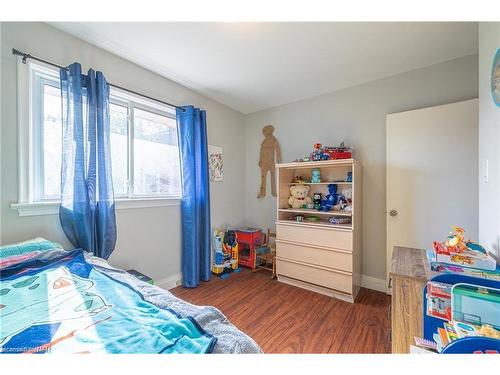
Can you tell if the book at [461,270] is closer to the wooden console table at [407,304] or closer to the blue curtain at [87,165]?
the wooden console table at [407,304]

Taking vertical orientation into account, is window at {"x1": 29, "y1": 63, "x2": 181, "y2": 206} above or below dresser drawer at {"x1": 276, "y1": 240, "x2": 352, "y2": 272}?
above

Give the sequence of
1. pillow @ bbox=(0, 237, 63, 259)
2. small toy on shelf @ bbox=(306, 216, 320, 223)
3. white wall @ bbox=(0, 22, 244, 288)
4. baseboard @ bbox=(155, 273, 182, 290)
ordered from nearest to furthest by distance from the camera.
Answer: pillow @ bbox=(0, 237, 63, 259)
white wall @ bbox=(0, 22, 244, 288)
baseboard @ bbox=(155, 273, 182, 290)
small toy on shelf @ bbox=(306, 216, 320, 223)

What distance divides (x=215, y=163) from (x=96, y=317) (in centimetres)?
220

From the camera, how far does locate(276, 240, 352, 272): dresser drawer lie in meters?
2.04

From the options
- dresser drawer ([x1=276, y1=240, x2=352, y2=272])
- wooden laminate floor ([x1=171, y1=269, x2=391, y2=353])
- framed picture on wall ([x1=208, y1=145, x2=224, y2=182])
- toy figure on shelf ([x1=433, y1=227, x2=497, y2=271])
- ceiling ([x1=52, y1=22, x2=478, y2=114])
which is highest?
ceiling ([x1=52, y1=22, x2=478, y2=114])

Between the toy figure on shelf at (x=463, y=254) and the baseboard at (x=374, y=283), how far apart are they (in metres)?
1.35

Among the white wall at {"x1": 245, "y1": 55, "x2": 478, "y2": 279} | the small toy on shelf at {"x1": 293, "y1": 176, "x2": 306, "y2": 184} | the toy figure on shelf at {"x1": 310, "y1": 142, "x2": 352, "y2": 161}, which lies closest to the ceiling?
the white wall at {"x1": 245, "y1": 55, "x2": 478, "y2": 279}

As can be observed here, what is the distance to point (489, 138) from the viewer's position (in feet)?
3.50

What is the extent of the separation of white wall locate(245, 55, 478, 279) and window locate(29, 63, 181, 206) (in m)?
1.52

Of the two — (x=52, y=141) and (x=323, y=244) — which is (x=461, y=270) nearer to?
(x=323, y=244)

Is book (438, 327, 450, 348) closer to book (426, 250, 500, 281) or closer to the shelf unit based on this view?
book (426, 250, 500, 281)

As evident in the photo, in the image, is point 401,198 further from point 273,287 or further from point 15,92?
point 15,92
